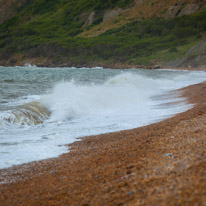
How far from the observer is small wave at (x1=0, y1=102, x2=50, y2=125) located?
957cm

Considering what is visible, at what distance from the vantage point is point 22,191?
4.03 meters

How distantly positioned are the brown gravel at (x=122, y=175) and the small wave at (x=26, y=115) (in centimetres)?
400

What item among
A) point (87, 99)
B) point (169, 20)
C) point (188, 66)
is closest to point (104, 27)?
point (169, 20)

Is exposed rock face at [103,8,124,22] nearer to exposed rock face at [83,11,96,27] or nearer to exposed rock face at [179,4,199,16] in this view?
exposed rock face at [83,11,96,27]

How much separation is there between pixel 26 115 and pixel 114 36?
8691 cm

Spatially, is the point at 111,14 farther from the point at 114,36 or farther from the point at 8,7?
the point at 8,7

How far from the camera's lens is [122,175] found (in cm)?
384

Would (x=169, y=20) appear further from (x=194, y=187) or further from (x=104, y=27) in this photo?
(x=194, y=187)

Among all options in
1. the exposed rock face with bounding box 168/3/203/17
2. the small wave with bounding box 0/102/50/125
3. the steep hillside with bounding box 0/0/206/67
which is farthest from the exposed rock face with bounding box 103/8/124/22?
the small wave with bounding box 0/102/50/125

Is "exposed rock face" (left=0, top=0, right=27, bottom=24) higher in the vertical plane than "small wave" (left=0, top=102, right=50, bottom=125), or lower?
higher

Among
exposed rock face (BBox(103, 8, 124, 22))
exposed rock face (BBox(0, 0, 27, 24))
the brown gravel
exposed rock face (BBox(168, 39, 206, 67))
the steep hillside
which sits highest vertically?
exposed rock face (BBox(0, 0, 27, 24))

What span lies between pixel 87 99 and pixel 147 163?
10.0 metres

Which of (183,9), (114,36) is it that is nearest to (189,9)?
(183,9)

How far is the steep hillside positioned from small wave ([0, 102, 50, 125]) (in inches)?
1803
